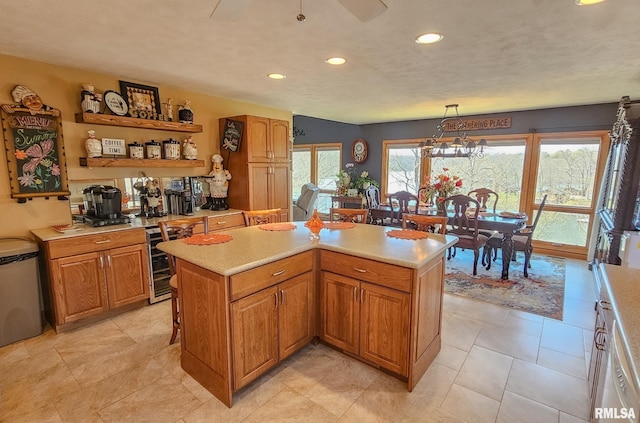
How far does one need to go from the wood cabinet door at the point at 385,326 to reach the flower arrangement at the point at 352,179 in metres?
5.13

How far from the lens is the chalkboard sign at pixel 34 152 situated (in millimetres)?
2795

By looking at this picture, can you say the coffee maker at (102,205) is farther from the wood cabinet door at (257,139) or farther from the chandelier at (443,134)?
the chandelier at (443,134)

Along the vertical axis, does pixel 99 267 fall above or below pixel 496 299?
above

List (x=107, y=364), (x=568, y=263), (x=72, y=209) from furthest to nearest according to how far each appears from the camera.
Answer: (x=568, y=263) < (x=72, y=209) < (x=107, y=364)

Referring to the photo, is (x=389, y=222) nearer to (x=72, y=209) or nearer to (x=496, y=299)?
(x=496, y=299)

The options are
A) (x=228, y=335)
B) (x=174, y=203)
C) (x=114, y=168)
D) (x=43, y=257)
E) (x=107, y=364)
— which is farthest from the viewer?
(x=174, y=203)

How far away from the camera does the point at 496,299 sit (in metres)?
3.53

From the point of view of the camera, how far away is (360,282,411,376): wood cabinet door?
206 cm

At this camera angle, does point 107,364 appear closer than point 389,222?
Yes

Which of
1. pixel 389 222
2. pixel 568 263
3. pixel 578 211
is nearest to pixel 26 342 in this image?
pixel 389 222

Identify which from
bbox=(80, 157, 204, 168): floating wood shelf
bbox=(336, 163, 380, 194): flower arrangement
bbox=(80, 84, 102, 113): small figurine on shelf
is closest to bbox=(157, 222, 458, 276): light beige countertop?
bbox=(80, 157, 204, 168): floating wood shelf

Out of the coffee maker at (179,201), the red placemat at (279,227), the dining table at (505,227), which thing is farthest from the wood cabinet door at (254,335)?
the dining table at (505,227)

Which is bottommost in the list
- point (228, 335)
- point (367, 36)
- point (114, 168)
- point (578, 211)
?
point (228, 335)

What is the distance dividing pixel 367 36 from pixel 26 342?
3630 mm
